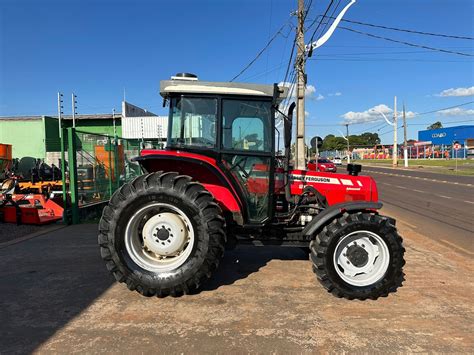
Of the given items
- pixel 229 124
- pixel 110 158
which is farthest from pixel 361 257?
pixel 110 158

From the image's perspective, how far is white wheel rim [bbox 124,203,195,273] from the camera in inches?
165

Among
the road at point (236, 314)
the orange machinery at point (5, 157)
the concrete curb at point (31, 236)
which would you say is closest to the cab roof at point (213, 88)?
the road at point (236, 314)

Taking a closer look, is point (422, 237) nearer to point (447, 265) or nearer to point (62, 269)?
point (447, 265)

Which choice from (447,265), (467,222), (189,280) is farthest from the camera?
(467,222)

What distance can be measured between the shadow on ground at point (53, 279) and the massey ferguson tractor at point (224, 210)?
1.78ft

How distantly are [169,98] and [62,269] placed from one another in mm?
2742

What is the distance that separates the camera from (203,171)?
4.46 m

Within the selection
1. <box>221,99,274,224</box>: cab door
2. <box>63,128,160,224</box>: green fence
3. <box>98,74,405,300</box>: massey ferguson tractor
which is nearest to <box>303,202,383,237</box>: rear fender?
<box>98,74,405,300</box>: massey ferguson tractor

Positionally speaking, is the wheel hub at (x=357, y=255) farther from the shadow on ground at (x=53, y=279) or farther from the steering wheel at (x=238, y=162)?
the steering wheel at (x=238, y=162)

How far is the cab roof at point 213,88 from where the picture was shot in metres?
4.33

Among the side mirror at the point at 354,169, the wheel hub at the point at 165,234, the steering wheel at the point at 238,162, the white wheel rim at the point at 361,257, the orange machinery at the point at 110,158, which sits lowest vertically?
the white wheel rim at the point at 361,257

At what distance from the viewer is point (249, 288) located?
4.34 m

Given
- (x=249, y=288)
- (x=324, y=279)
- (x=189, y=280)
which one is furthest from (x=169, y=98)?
(x=324, y=279)

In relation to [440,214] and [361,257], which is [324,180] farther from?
[440,214]
